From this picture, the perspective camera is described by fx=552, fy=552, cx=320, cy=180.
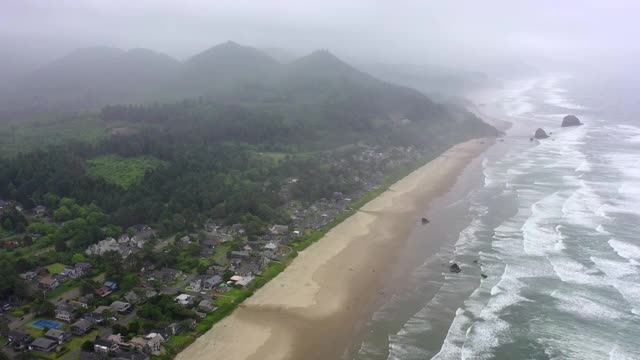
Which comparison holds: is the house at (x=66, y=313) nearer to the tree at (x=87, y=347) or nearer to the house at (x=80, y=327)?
the house at (x=80, y=327)

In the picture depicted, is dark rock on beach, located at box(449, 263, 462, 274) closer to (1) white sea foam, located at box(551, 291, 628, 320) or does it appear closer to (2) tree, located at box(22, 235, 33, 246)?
(1) white sea foam, located at box(551, 291, 628, 320)

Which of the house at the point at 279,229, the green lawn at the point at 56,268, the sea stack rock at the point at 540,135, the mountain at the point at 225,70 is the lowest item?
the green lawn at the point at 56,268

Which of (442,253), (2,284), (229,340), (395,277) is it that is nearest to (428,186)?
(442,253)

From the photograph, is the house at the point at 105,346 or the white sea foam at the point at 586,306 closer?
the house at the point at 105,346

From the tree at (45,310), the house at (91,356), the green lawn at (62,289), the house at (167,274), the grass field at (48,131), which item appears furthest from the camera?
the grass field at (48,131)

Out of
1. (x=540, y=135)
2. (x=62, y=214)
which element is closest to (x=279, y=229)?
(x=62, y=214)

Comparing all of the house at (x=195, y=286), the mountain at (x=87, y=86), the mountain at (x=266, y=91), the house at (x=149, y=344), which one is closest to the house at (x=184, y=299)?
the house at (x=195, y=286)

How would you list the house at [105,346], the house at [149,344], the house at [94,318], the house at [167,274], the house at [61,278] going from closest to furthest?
the house at [105,346] < the house at [149,344] < the house at [94,318] < the house at [61,278] < the house at [167,274]

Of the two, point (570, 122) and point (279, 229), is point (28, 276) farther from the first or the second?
point (570, 122)

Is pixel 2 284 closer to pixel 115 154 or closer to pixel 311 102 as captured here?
pixel 115 154
